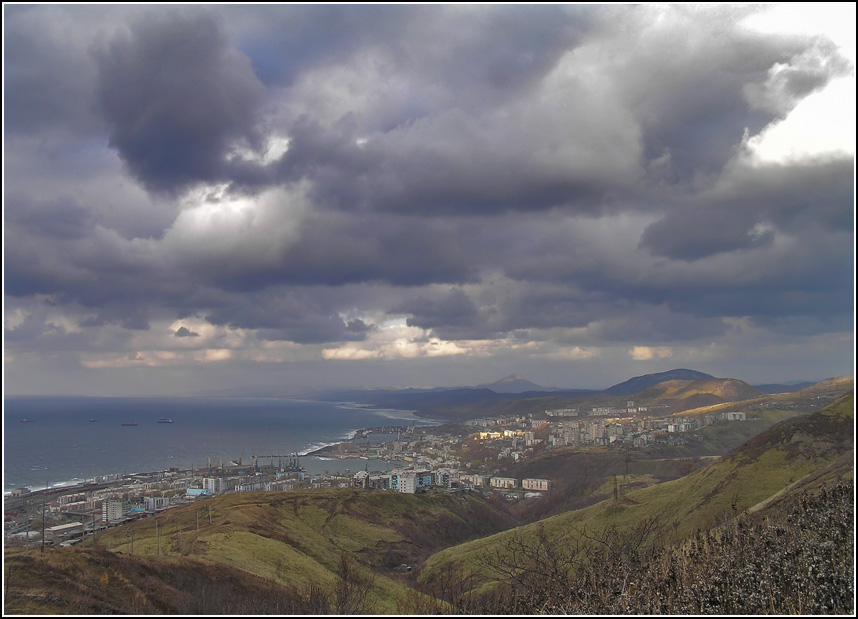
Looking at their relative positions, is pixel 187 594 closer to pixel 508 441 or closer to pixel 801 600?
pixel 801 600

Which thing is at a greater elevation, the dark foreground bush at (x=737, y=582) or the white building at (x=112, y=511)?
the dark foreground bush at (x=737, y=582)

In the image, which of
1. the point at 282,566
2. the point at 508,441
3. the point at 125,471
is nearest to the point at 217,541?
the point at 282,566

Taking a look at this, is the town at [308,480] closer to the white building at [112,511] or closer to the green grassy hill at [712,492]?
the white building at [112,511]

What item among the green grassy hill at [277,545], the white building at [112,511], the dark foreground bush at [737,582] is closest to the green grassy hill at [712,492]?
the green grassy hill at [277,545]

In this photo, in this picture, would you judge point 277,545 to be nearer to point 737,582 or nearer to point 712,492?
point 712,492

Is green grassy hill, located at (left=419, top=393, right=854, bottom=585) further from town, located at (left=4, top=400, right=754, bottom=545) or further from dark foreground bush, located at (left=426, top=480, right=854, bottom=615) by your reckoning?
town, located at (left=4, top=400, right=754, bottom=545)

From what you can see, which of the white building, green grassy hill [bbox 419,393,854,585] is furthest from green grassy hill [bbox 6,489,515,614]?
the white building

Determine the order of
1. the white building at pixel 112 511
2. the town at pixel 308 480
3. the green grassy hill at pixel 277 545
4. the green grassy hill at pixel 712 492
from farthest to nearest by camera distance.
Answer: the white building at pixel 112 511
the town at pixel 308 480
the green grassy hill at pixel 712 492
the green grassy hill at pixel 277 545

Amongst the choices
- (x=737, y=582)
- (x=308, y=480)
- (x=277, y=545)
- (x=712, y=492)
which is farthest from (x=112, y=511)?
(x=737, y=582)

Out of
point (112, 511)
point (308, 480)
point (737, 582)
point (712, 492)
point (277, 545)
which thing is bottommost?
point (308, 480)
